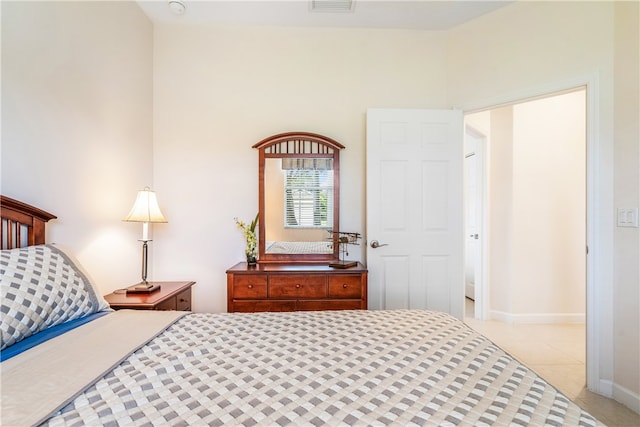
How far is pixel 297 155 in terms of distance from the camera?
2832mm

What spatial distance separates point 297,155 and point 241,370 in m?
2.14

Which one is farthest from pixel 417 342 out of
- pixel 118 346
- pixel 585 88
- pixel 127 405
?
pixel 585 88

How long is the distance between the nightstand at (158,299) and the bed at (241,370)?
1.30 feet

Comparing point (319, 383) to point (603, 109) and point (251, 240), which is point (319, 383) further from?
point (603, 109)

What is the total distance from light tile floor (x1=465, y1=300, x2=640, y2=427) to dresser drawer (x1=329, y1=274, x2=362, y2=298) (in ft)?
5.09

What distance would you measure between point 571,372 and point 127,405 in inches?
120

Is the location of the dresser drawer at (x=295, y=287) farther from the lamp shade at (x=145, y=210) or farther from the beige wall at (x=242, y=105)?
the lamp shade at (x=145, y=210)

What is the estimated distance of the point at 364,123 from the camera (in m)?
2.93

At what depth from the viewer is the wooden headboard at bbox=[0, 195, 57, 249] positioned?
1392 millimetres

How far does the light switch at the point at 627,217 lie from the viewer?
6.39ft

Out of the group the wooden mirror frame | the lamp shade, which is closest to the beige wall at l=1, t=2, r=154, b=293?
the lamp shade

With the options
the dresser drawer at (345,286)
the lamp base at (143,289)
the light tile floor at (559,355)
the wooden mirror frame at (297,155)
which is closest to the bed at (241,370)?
the lamp base at (143,289)

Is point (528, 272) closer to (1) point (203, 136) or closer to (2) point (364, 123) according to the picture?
(2) point (364, 123)

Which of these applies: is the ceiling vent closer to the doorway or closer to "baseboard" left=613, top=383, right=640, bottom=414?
the doorway
